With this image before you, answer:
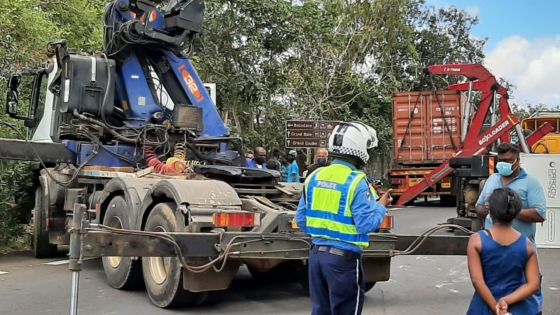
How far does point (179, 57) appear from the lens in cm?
989

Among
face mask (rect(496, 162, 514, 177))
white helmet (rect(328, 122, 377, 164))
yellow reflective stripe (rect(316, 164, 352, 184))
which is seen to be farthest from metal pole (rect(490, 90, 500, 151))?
yellow reflective stripe (rect(316, 164, 352, 184))

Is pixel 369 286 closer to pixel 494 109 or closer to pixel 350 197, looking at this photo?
pixel 350 197

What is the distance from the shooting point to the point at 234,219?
6137mm

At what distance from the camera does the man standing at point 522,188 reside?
515 centimetres

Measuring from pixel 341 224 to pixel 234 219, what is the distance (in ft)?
6.72

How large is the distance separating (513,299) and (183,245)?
9.54ft

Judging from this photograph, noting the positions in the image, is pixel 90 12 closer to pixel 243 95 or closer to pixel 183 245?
pixel 243 95

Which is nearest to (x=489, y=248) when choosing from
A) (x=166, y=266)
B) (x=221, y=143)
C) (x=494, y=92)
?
(x=166, y=266)

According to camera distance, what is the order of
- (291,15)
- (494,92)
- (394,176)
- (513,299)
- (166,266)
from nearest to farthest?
(513,299), (166,266), (494,92), (394,176), (291,15)

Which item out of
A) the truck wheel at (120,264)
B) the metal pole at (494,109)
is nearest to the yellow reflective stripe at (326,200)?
the truck wheel at (120,264)

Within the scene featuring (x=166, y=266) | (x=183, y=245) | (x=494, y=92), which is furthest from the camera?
(x=494, y=92)

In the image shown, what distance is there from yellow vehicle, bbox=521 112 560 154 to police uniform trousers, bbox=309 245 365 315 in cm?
1276

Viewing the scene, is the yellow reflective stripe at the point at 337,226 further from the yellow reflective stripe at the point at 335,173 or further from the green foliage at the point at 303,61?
the green foliage at the point at 303,61

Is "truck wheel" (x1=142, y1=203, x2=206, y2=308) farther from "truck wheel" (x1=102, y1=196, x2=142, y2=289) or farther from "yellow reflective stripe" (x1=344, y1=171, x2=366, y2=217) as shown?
"yellow reflective stripe" (x1=344, y1=171, x2=366, y2=217)
